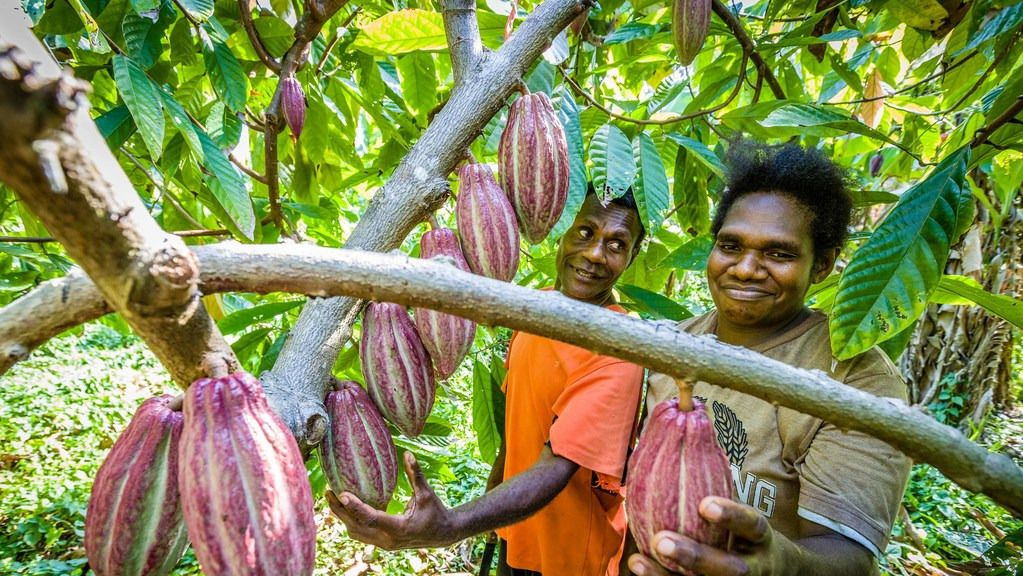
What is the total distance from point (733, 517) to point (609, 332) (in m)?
0.28

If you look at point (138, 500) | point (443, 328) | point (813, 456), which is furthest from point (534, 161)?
point (813, 456)

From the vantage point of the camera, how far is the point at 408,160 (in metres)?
0.95

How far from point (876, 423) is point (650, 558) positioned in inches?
12.5

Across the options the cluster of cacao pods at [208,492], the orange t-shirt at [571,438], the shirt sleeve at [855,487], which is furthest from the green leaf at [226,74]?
the shirt sleeve at [855,487]

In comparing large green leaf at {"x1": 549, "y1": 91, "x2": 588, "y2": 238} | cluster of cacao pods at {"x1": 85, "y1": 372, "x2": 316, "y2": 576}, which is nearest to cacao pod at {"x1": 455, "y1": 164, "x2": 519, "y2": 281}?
large green leaf at {"x1": 549, "y1": 91, "x2": 588, "y2": 238}

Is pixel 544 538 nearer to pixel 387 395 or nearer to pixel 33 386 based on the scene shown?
pixel 387 395

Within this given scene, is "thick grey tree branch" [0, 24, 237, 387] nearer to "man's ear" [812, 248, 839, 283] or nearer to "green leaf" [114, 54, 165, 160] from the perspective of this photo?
"green leaf" [114, 54, 165, 160]

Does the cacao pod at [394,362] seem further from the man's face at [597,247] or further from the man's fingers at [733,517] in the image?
the man's face at [597,247]

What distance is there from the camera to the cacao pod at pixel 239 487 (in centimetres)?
52

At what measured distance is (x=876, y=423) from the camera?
54 cm

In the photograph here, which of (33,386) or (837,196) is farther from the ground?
(837,196)

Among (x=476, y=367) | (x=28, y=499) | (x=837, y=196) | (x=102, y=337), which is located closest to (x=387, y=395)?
(x=476, y=367)

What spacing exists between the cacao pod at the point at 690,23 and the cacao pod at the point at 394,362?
0.75 m

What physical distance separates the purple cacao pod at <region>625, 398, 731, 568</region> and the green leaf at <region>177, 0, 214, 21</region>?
1.29 meters
